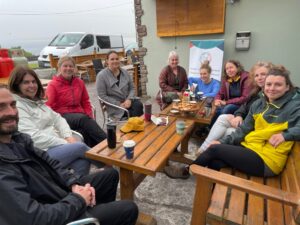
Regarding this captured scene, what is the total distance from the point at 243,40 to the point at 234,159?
321cm

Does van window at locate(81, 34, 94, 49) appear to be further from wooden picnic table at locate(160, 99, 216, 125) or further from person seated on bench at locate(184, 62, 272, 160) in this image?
person seated on bench at locate(184, 62, 272, 160)

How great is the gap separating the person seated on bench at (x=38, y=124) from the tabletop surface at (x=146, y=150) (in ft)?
0.81

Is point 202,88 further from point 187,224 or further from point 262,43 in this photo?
point 187,224

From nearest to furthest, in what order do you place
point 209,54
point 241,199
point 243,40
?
point 241,199 → point 243,40 → point 209,54

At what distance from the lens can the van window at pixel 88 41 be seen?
380 inches

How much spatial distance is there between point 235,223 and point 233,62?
219cm

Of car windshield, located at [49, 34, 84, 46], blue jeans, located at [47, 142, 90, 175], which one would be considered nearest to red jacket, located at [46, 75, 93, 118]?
blue jeans, located at [47, 142, 90, 175]

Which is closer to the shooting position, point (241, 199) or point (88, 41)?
point (241, 199)

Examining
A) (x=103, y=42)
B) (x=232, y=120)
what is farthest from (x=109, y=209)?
(x=103, y=42)

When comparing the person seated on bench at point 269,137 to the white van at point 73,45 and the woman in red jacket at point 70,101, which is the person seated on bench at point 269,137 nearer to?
the woman in red jacket at point 70,101

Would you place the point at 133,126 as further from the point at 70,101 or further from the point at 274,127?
the point at 274,127

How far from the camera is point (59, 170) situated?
4.68ft

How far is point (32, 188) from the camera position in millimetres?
1160

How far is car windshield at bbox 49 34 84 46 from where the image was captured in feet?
31.2
